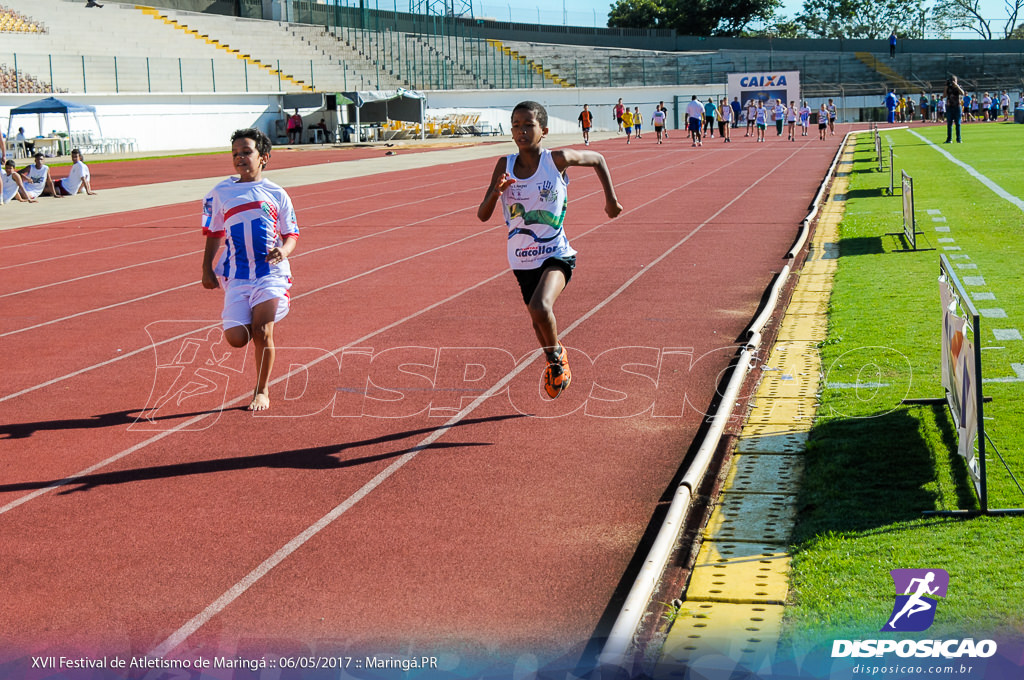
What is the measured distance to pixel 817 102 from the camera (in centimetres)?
7225

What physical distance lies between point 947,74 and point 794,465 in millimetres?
80164

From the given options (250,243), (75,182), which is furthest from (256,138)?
(75,182)

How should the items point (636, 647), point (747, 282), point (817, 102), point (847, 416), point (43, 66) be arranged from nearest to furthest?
point (636, 647)
point (847, 416)
point (747, 282)
point (43, 66)
point (817, 102)

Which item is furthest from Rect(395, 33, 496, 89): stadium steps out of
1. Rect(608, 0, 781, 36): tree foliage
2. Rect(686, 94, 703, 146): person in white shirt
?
Rect(608, 0, 781, 36): tree foliage

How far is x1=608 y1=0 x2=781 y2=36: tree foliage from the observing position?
9444cm

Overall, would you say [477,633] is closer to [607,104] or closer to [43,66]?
[43,66]

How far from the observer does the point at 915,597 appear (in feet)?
13.1

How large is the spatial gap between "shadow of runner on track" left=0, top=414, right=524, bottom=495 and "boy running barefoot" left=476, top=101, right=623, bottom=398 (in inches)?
31.5

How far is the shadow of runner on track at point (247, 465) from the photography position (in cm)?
598

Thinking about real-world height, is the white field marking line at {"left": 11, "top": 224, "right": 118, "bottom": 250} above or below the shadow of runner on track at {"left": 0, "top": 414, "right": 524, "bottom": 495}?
above

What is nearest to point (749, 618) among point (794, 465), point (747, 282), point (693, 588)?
point (693, 588)

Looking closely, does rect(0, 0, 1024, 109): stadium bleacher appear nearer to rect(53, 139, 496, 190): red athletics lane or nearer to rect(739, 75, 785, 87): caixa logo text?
rect(53, 139, 496, 190): red athletics lane

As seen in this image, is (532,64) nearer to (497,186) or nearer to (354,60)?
(354,60)

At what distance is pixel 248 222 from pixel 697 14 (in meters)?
93.1
